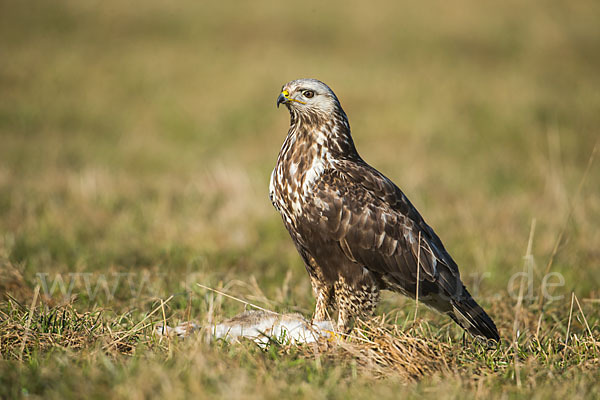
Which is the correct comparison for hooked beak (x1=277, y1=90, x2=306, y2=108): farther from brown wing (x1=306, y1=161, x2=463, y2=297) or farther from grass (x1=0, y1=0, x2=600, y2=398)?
grass (x1=0, y1=0, x2=600, y2=398)

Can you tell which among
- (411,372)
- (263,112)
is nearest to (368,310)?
(411,372)

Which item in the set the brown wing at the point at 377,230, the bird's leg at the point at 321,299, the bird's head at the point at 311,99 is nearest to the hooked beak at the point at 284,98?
the bird's head at the point at 311,99

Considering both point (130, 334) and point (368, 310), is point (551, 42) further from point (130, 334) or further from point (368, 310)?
point (130, 334)

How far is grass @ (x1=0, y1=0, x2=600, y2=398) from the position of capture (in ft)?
10.5

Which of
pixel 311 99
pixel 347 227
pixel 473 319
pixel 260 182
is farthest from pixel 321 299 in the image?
pixel 260 182

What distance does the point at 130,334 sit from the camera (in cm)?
347

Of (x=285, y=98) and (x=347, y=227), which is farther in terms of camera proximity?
(x=285, y=98)

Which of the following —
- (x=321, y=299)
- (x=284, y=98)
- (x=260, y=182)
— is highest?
(x=284, y=98)

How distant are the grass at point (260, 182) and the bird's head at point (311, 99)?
155 centimetres

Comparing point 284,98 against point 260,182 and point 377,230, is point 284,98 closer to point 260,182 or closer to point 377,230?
point 377,230

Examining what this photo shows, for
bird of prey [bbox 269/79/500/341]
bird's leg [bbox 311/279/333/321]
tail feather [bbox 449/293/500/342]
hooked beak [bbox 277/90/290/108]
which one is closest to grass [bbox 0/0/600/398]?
tail feather [bbox 449/293/500/342]

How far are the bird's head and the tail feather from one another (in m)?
1.66

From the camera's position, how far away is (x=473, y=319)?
402 cm

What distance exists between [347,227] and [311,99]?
1.00 m
